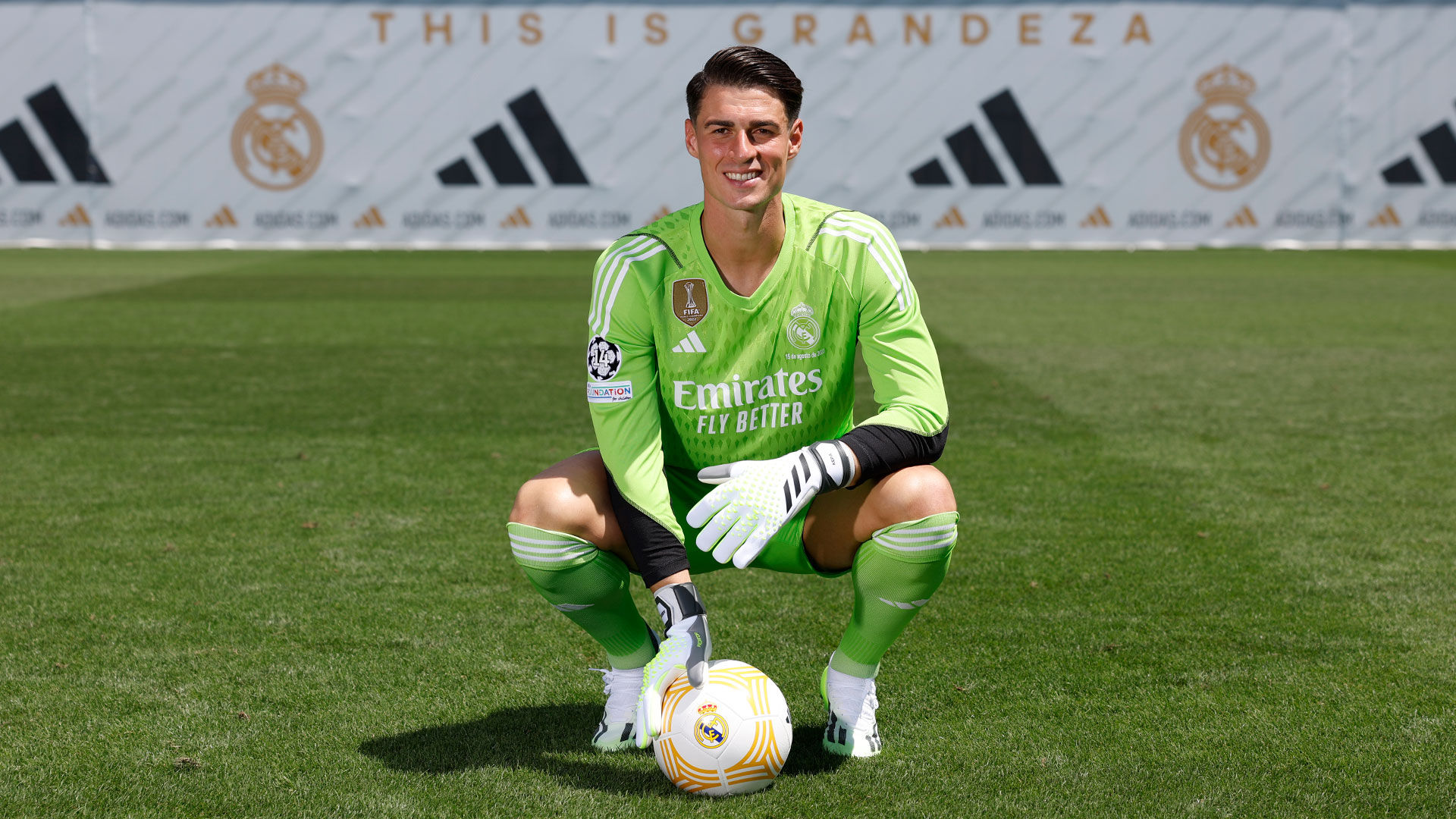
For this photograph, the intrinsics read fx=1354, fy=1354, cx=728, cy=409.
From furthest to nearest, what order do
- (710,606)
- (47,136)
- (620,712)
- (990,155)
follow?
1. (990,155)
2. (47,136)
3. (710,606)
4. (620,712)

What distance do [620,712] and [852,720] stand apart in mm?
579

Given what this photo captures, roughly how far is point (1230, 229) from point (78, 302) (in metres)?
20.3

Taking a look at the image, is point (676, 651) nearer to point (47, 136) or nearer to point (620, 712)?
point (620, 712)

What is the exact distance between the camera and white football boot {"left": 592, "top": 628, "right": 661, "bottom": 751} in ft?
10.9

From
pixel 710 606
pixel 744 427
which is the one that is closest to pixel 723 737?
pixel 744 427

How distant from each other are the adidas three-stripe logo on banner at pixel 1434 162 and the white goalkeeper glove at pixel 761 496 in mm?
26194

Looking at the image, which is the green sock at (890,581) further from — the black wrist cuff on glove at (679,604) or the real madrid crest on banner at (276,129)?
the real madrid crest on banner at (276,129)

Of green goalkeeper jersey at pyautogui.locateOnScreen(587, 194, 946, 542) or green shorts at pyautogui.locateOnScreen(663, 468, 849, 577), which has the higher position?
green goalkeeper jersey at pyautogui.locateOnScreen(587, 194, 946, 542)

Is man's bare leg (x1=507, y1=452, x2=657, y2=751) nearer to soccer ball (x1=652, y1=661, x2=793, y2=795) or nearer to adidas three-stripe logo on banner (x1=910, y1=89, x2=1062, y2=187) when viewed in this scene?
soccer ball (x1=652, y1=661, x2=793, y2=795)

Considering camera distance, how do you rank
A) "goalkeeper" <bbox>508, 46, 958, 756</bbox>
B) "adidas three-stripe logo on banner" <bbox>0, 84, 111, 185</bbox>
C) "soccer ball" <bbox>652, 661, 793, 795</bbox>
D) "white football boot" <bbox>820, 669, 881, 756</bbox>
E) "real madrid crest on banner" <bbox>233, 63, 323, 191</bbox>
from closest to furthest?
1. "soccer ball" <bbox>652, 661, 793, 795</bbox>
2. "goalkeeper" <bbox>508, 46, 958, 756</bbox>
3. "white football boot" <bbox>820, 669, 881, 756</bbox>
4. "adidas three-stripe logo on banner" <bbox>0, 84, 111, 185</bbox>
5. "real madrid crest on banner" <bbox>233, 63, 323, 191</bbox>

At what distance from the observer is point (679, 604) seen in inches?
119

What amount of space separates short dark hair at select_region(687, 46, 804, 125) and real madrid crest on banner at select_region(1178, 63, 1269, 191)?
963 inches

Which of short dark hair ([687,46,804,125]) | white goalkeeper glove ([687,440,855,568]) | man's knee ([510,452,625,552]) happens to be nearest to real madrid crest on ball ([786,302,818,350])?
white goalkeeper glove ([687,440,855,568])

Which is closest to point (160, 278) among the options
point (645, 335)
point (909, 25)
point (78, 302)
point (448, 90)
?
point (78, 302)
